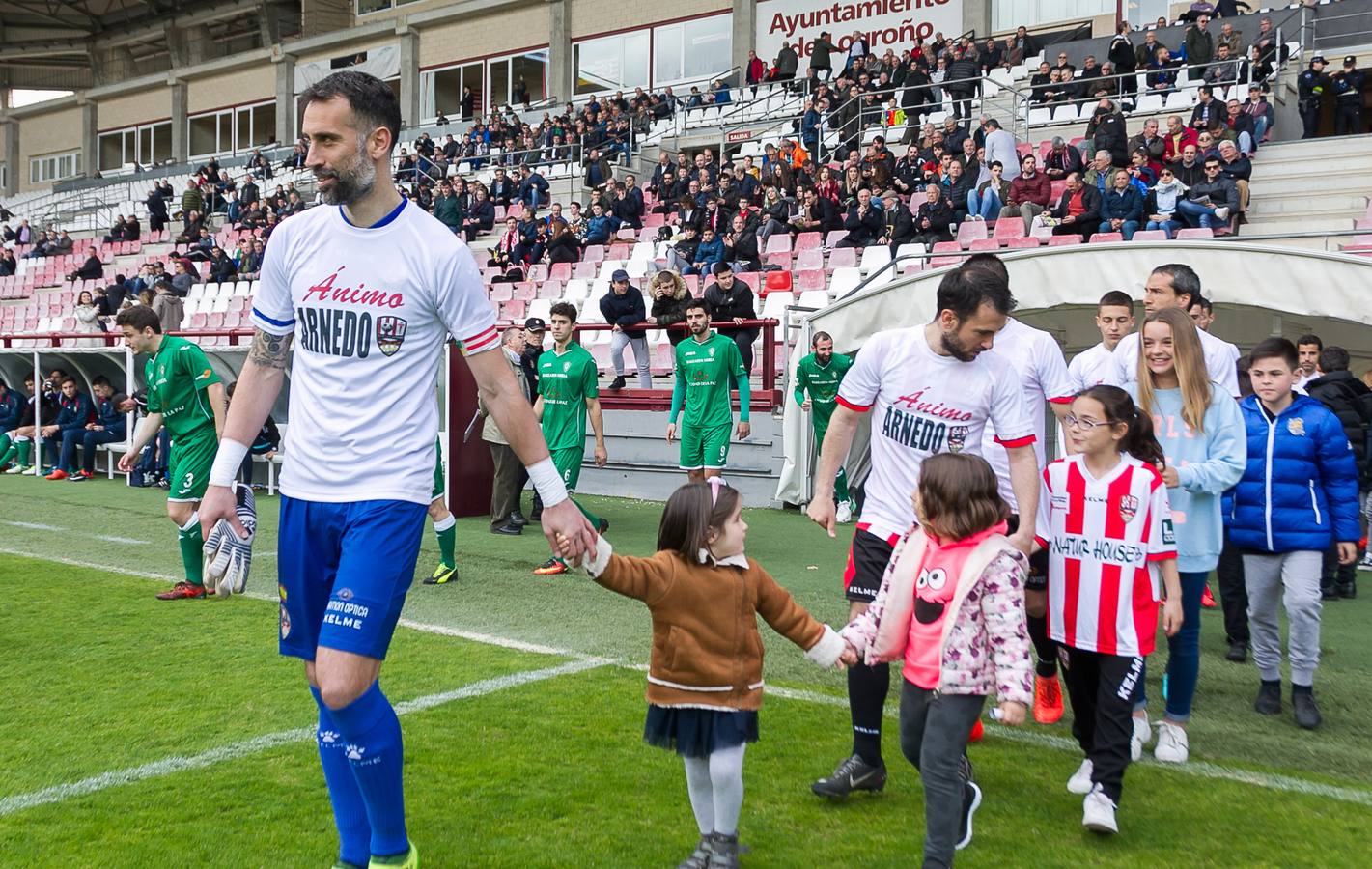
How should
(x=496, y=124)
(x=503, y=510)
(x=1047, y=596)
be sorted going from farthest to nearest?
(x=496, y=124) < (x=503, y=510) < (x=1047, y=596)

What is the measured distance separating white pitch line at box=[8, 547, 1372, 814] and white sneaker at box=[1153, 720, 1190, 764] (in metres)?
0.03

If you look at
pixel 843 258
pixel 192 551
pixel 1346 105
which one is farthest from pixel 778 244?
pixel 192 551

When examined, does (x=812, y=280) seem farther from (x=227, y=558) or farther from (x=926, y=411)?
(x=227, y=558)

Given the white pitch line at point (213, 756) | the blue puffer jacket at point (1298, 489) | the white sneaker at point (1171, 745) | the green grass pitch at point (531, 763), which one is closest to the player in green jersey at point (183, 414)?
the green grass pitch at point (531, 763)

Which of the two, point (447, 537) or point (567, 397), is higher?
point (567, 397)

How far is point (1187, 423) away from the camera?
473 centimetres

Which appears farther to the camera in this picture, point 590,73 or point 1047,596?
point 590,73

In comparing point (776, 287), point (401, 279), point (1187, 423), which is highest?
point (776, 287)

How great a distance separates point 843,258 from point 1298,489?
12306 millimetres

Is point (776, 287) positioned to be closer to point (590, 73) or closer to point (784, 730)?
point (784, 730)

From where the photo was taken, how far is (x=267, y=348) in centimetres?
343

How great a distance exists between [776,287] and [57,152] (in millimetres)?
44565

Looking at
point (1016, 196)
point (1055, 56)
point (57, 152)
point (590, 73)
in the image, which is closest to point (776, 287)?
point (1016, 196)

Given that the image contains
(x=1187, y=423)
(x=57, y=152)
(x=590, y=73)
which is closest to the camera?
(x=1187, y=423)
